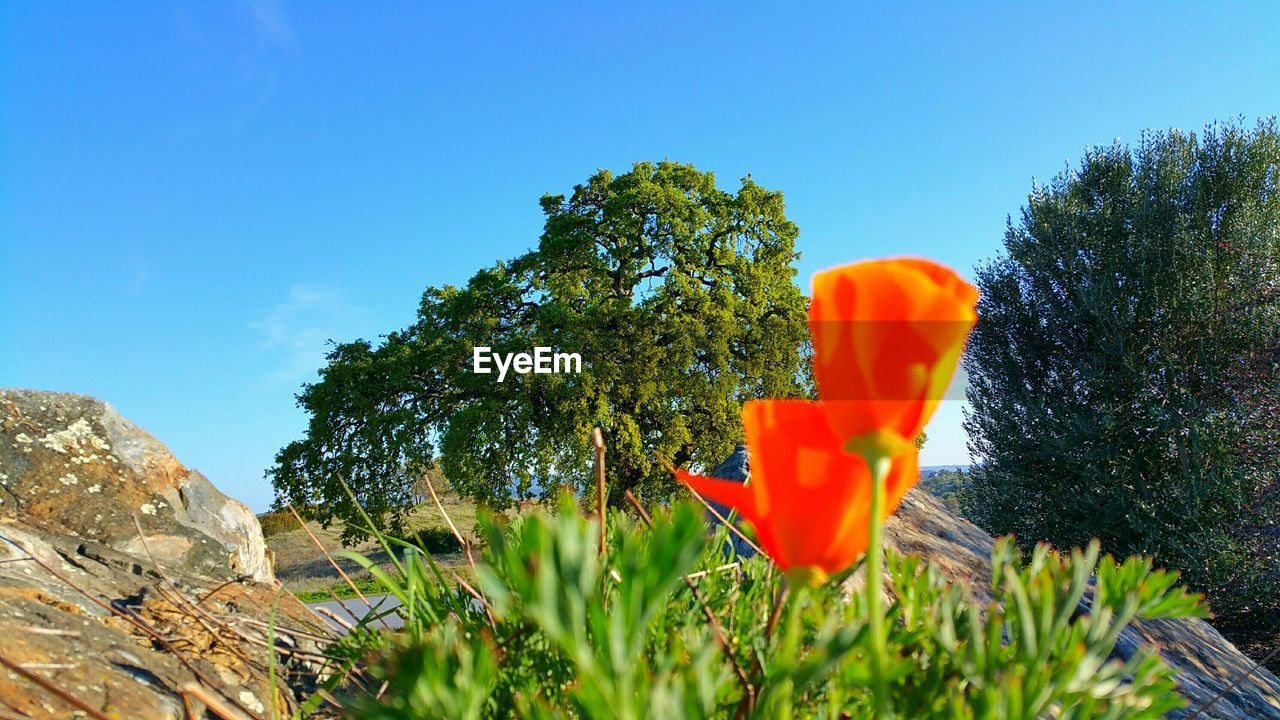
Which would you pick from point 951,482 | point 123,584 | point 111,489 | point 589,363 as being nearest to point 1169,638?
point 123,584

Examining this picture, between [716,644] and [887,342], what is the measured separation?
1.11 feet

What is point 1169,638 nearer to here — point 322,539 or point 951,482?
point 951,482

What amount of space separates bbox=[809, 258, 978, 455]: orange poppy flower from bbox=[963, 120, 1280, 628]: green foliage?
40.3 ft

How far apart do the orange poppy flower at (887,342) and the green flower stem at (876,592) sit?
2 centimetres

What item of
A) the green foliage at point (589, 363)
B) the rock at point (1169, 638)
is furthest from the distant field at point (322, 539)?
the rock at point (1169, 638)

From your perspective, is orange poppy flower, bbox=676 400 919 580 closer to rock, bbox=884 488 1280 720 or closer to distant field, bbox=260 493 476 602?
rock, bbox=884 488 1280 720

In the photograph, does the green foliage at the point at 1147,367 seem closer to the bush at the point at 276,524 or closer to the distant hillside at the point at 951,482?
the distant hillside at the point at 951,482

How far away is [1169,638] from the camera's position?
84.2 inches

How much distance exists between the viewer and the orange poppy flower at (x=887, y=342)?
1.90ft

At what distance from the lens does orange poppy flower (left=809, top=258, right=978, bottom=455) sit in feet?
1.90

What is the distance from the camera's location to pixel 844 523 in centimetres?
65

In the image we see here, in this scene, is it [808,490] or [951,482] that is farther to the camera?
[951,482]

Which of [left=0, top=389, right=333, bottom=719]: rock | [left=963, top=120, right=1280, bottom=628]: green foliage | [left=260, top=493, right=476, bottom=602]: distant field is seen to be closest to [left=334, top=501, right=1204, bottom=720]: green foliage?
[left=0, top=389, right=333, bottom=719]: rock

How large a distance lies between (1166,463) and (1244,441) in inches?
54.8
